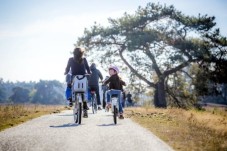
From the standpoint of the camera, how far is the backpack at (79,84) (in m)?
Answer: 11.1

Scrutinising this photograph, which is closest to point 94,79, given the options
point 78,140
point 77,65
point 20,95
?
point 77,65

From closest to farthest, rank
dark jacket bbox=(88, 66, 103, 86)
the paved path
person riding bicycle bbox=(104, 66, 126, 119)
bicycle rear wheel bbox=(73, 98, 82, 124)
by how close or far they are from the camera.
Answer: the paved path, bicycle rear wheel bbox=(73, 98, 82, 124), person riding bicycle bbox=(104, 66, 126, 119), dark jacket bbox=(88, 66, 103, 86)

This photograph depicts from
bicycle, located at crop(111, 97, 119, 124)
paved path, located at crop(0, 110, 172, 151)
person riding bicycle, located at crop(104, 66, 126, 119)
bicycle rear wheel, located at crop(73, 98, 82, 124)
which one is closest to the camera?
paved path, located at crop(0, 110, 172, 151)

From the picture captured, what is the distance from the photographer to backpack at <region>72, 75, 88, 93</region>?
11.1 m

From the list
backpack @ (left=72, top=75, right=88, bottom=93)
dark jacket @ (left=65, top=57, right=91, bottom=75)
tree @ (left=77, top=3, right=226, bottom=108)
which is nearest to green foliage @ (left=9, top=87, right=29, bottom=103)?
tree @ (left=77, top=3, right=226, bottom=108)

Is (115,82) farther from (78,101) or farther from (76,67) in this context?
(78,101)

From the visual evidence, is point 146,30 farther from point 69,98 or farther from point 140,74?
point 69,98

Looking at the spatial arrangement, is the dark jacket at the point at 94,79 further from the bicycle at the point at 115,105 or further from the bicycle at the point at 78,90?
the bicycle at the point at 78,90

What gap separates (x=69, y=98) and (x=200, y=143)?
542 cm

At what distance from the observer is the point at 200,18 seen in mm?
34188

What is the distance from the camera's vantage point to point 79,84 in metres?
11.2

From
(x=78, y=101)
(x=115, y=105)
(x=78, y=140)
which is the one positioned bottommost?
(x=78, y=140)

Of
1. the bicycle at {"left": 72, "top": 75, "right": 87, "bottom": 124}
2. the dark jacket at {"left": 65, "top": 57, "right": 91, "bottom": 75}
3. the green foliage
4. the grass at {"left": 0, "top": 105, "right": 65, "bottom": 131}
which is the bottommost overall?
the grass at {"left": 0, "top": 105, "right": 65, "bottom": 131}

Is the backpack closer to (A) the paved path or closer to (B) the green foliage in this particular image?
(A) the paved path
